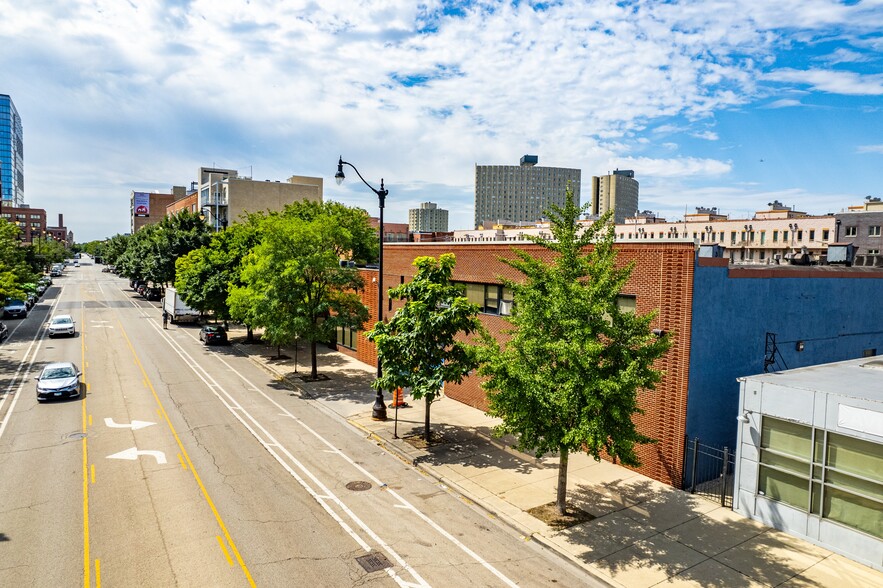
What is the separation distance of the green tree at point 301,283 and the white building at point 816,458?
19.6 metres

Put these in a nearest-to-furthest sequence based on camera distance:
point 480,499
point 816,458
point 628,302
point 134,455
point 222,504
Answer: point 816,458 < point 222,504 < point 480,499 < point 628,302 < point 134,455

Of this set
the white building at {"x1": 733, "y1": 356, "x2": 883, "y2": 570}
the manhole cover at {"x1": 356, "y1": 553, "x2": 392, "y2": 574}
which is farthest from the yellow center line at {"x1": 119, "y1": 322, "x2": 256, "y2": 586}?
the white building at {"x1": 733, "y1": 356, "x2": 883, "y2": 570}

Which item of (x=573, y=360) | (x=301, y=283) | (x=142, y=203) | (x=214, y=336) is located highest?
(x=142, y=203)

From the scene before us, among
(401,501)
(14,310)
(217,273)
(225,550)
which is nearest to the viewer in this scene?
(225,550)

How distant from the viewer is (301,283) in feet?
95.8

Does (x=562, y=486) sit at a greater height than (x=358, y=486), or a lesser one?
greater

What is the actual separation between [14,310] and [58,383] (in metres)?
35.9

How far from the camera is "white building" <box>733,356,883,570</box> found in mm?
12500

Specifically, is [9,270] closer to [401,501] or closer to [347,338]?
[347,338]

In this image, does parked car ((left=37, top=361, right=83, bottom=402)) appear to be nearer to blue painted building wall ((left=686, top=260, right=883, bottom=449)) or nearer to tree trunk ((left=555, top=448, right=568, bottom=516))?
tree trunk ((left=555, top=448, right=568, bottom=516))

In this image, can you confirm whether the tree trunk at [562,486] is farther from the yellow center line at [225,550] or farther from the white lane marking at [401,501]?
the yellow center line at [225,550]

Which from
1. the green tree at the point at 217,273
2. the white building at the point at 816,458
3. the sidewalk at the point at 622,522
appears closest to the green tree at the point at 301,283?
the sidewalk at the point at 622,522

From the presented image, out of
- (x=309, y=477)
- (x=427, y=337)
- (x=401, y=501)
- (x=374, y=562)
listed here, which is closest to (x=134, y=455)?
(x=309, y=477)

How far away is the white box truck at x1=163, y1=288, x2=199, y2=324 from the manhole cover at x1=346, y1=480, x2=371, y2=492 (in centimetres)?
3829
